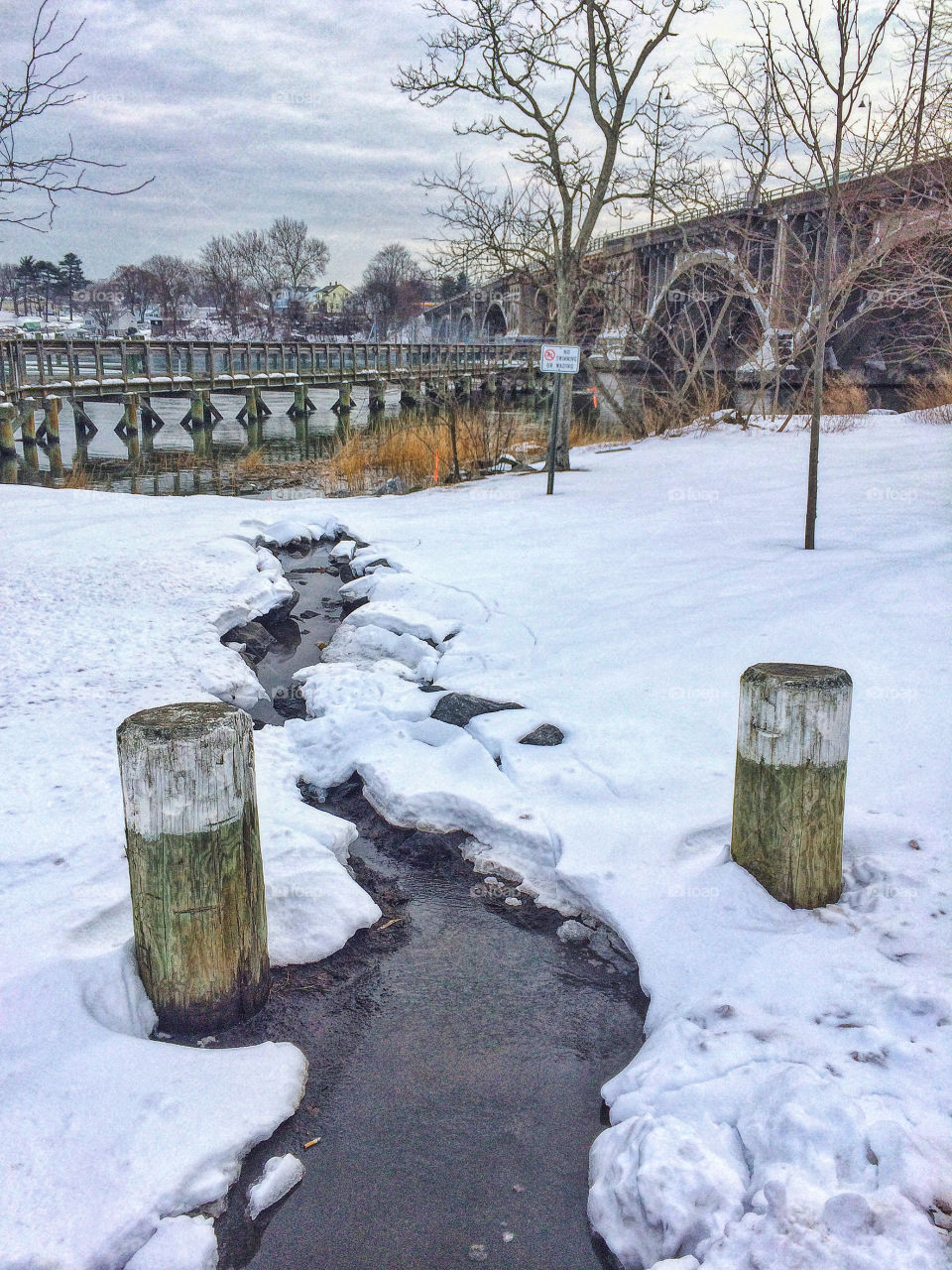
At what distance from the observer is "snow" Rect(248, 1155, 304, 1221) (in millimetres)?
2332

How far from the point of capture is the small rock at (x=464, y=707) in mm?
4988

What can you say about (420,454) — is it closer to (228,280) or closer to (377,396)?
(377,396)

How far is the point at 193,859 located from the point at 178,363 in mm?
35065

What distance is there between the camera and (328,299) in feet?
399

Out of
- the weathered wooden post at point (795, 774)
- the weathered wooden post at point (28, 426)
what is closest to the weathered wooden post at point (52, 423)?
the weathered wooden post at point (28, 426)

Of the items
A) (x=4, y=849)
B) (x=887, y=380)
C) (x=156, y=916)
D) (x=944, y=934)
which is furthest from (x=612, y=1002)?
(x=887, y=380)

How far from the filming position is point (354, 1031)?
2979 millimetres

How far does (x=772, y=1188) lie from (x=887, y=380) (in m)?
31.8

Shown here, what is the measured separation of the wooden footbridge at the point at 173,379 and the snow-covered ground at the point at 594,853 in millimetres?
8790

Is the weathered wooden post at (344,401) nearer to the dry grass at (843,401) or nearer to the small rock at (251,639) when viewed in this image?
the dry grass at (843,401)

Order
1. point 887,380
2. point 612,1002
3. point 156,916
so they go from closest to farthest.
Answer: point 156,916
point 612,1002
point 887,380

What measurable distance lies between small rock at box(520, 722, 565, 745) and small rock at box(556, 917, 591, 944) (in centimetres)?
121

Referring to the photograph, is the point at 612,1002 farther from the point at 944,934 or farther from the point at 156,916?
the point at 156,916

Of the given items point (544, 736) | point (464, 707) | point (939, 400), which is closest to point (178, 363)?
point (939, 400)
